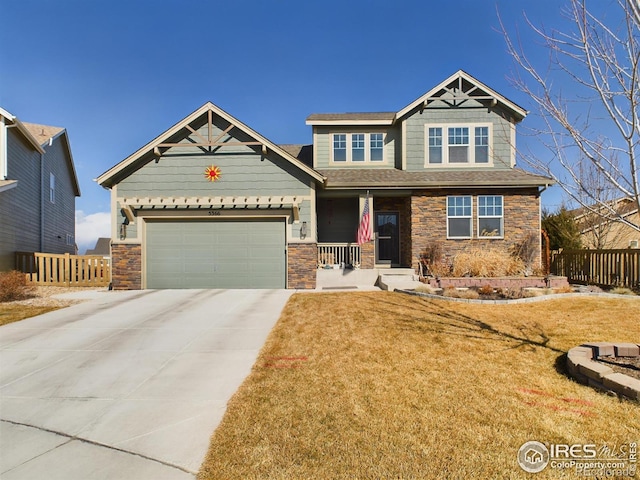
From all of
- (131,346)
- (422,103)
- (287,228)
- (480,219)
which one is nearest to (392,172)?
(422,103)

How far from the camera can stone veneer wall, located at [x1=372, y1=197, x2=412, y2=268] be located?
13.8m

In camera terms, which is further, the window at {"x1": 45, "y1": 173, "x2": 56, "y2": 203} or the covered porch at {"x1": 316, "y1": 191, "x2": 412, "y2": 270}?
the window at {"x1": 45, "y1": 173, "x2": 56, "y2": 203}

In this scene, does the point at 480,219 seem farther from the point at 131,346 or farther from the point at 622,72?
the point at 131,346

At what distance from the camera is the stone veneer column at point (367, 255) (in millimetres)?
13031

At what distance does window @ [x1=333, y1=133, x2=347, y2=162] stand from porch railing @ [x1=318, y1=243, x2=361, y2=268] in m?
4.05

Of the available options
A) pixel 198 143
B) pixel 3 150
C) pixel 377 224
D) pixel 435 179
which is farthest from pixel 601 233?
pixel 3 150

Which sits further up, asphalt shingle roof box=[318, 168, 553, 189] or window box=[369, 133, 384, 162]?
window box=[369, 133, 384, 162]

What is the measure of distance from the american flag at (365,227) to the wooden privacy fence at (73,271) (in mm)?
9835

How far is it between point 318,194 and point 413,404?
10.5m

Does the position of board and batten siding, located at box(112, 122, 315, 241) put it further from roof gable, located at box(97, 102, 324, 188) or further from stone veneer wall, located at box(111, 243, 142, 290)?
stone veneer wall, located at box(111, 243, 142, 290)

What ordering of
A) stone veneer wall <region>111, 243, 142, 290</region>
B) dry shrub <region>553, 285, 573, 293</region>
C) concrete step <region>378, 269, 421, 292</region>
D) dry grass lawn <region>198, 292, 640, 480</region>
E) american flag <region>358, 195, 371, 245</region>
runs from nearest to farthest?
dry grass lawn <region>198, 292, 640, 480</region>
dry shrub <region>553, 285, 573, 293</region>
concrete step <region>378, 269, 421, 292</region>
stone veneer wall <region>111, 243, 142, 290</region>
american flag <region>358, 195, 371, 245</region>

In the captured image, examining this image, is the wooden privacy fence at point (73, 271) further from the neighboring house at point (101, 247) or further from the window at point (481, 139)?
the neighboring house at point (101, 247)

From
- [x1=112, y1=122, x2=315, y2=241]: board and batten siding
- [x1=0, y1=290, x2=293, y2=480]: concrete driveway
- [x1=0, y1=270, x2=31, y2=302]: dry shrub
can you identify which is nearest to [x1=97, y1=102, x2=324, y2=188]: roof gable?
[x1=112, y1=122, x2=315, y2=241]: board and batten siding

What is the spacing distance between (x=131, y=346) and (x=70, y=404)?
6.31ft
